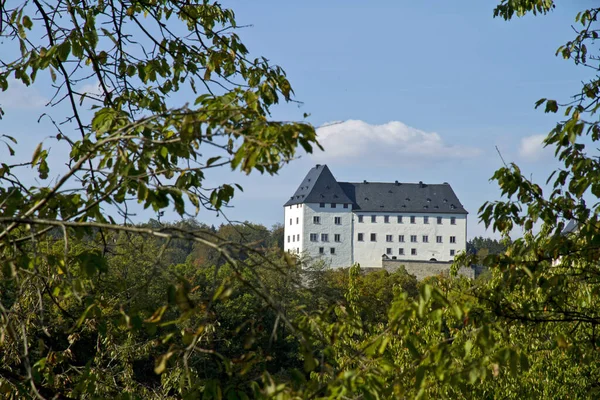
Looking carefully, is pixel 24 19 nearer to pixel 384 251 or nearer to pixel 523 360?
pixel 523 360

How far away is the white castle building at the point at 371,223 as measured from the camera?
87.9m

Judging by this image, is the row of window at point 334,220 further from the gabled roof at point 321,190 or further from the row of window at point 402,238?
the row of window at point 402,238

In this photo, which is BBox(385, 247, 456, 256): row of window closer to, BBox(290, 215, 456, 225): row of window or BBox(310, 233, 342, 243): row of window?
BBox(290, 215, 456, 225): row of window

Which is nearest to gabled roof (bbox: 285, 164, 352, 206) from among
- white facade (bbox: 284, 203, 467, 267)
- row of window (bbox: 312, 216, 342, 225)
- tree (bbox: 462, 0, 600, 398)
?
white facade (bbox: 284, 203, 467, 267)

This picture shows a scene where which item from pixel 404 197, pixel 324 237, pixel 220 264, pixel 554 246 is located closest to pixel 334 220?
pixel 324 237

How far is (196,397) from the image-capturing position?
378 cm

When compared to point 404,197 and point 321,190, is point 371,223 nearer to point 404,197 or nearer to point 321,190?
point 404,197

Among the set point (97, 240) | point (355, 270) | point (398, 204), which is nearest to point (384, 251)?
point (398, 204)

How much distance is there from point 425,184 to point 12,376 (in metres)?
90.1

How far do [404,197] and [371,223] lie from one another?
18.8ft

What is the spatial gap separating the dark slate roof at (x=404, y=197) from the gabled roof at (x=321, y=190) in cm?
127

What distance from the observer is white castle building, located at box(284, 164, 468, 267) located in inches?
3462

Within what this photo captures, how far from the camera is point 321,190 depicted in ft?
291

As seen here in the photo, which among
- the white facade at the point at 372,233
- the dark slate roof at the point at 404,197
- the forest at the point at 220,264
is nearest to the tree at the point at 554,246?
the forest at the point at 220,264
